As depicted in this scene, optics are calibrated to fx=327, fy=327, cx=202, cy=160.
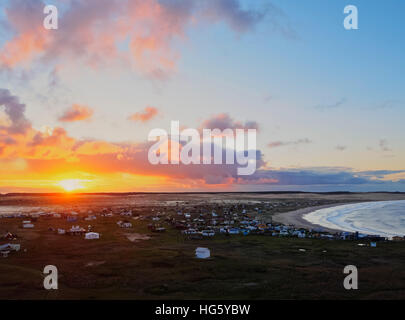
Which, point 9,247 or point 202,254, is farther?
point 9,247

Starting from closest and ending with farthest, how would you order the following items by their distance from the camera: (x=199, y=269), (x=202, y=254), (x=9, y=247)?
(x=199, y=269) → (x=202, y=254) → (x=9, y=247)

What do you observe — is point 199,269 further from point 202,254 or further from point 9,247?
point 9,247

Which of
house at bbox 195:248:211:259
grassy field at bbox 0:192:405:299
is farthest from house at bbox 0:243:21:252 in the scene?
house at bbox 195:248:211:259

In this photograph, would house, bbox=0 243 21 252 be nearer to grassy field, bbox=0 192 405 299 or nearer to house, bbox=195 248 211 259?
grassy field, bbox=0 192 405 299

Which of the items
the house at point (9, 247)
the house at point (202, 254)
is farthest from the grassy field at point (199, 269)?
the house at point (9, 247)

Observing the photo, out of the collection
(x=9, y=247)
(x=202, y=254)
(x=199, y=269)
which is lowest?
(x=199, y=269)

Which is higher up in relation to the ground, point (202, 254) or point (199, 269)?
point (202, 254)

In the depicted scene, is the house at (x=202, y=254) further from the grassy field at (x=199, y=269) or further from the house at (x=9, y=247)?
the house at (x=9, y=247)

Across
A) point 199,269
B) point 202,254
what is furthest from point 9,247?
point 199,269
